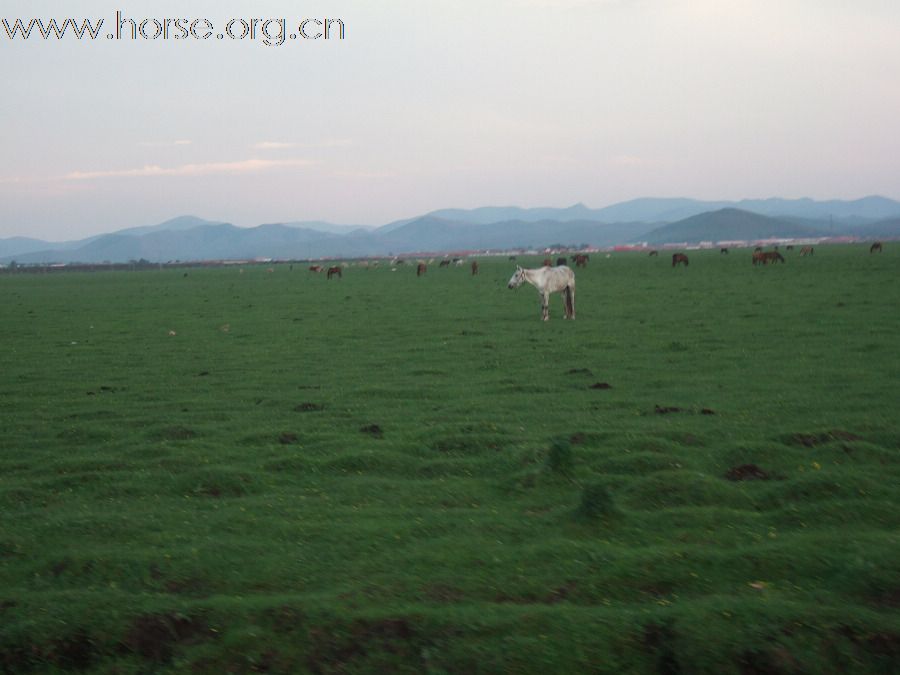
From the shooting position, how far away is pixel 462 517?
7371 millimetres

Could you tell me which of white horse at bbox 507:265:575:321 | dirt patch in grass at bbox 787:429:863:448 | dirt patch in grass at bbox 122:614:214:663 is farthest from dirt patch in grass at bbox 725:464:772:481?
white horse at bbox 507:265:575:321

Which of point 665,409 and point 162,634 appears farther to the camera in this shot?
point 665,409

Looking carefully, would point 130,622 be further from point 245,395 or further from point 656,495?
point 245,395

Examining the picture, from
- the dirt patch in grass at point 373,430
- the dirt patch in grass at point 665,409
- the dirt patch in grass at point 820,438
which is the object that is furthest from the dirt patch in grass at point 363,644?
the dirt patch in grass at point 665,409

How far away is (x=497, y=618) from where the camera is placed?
5.51m

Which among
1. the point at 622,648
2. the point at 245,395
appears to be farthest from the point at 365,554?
the point at 245,395

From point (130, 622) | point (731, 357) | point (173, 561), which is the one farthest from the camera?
point (731, 357)

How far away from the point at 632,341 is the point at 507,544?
43.5ft

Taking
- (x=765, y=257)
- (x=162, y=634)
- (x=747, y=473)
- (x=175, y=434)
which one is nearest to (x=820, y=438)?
(x=747, y=473)

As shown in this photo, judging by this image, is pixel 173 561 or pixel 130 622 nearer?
pixel 130 622

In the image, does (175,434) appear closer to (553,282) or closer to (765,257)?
(553,282)

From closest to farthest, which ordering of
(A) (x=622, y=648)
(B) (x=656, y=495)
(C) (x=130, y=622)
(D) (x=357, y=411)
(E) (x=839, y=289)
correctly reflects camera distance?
Result: (A) (x=622, y=648) → (C) (x=130, y=622) → (B) (x=656, y=495) → (D) (x=357, y=411) → (E) (x=839, y=289)

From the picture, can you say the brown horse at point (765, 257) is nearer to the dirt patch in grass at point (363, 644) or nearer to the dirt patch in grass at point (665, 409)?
the dirt patch in grass at point (665, 409)

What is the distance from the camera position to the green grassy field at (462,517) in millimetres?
5391
